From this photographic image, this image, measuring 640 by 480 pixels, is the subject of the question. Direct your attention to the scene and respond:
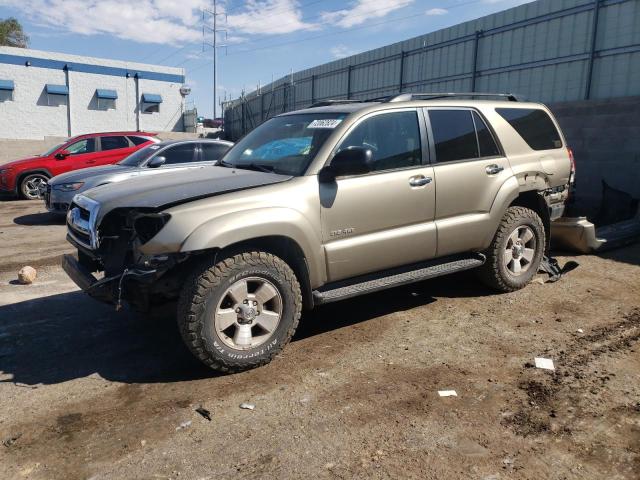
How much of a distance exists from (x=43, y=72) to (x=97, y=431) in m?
30.7

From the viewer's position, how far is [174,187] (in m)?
3.84

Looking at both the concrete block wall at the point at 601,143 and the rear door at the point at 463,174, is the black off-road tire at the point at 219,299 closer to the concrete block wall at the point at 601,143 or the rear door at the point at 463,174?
the rear door at the point at 463,174

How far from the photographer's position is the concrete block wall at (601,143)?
28.7 feet

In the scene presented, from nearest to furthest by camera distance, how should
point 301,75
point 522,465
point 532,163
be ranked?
point 522,465
point 532,163
point 301,75

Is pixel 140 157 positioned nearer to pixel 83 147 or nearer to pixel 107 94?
pixel 83 147

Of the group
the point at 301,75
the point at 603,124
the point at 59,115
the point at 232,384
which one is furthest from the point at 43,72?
the point at 232,384

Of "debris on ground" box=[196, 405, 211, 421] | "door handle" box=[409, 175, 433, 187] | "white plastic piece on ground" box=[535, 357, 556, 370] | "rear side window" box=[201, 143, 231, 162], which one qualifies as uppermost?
"rear side window" box=[201, 143, 231, 162]

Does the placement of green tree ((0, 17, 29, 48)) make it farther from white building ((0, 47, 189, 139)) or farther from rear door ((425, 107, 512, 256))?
rear door ((425, 107, 512, 256))

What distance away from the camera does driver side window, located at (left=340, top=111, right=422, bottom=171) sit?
4.26 meters

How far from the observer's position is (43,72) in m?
28.5

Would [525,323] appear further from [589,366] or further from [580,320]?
[589,366]

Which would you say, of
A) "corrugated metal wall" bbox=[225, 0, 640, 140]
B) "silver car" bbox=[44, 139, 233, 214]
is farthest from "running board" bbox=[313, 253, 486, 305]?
"corrugated metal wall" bbox=[225, 0, 640, 140]

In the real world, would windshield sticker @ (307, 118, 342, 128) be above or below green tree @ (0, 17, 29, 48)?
below

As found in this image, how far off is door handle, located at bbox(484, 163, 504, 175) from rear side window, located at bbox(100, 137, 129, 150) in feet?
→ 35.3
